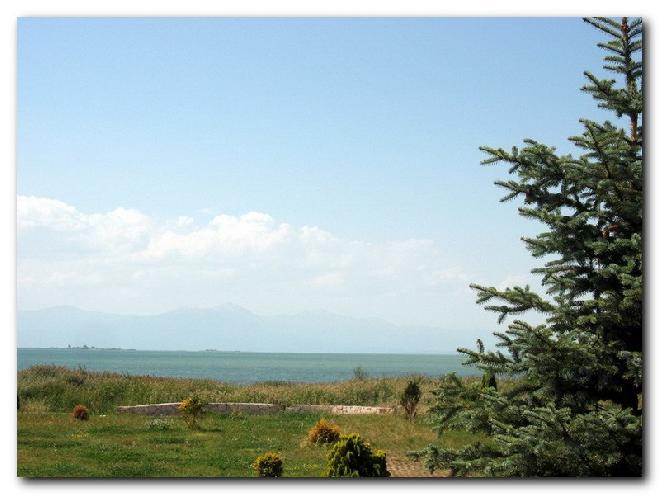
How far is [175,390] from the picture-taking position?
14625 millimetres

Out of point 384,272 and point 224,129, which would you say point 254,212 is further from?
point 384,272

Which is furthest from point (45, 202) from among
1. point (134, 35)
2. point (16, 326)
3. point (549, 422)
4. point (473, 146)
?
point (549, 422)

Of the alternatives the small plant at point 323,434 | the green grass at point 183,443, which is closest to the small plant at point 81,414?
the green grass at point 183,443

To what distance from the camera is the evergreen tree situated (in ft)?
16.6

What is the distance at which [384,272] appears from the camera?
24.4 ft

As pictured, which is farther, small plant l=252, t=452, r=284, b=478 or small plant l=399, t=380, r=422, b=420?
small plant l=399, t=380, r=422, b=420

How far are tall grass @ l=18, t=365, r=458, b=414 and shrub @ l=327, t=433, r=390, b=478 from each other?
7.37 meters

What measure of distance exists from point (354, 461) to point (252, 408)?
7624 mm

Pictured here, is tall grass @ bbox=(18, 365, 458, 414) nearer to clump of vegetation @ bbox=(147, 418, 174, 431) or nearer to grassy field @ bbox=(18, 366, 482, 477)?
grassy field @ bbox=(18, 366, 482, 477)

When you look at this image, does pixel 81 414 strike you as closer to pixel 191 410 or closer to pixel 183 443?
pixel 191 410

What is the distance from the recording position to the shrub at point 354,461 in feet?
20.1

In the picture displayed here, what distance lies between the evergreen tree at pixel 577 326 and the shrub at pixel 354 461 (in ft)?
2.58

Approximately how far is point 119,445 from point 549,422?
5.51m

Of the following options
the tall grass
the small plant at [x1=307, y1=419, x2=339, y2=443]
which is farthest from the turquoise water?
the small plant at [x1=307, y1=419, x2=339, y2=443]
